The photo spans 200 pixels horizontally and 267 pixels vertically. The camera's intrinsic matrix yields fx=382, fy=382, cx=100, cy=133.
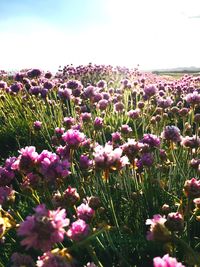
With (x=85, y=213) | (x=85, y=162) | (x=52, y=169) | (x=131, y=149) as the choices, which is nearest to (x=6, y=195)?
(x=52, y=169)

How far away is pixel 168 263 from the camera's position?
1.42 metres

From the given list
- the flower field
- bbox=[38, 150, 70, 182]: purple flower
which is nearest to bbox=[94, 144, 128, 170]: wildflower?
the flower field

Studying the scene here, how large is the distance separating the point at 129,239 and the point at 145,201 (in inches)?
26.0

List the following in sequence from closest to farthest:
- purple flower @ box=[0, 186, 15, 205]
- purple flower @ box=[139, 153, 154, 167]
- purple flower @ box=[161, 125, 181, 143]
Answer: purple flower @ box=[0, 186, 15, 205] → purple flower @ box=[139, 153, 154, 167] → purple flower @ box=[161, 125, 181, 143]

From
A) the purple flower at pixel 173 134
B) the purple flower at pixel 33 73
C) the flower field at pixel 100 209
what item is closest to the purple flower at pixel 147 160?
the flower field at pixel 100 209

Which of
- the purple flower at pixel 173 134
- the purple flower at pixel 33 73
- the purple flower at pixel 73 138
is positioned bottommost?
the purple flower at pixel 173 134

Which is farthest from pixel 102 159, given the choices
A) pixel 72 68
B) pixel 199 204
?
pixel 72 68

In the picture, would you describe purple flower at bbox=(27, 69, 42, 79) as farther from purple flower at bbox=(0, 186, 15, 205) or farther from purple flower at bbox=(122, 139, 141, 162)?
purple flower at bbox=(0, 186, 15, 205)

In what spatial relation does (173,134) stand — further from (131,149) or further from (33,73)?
(33,73)

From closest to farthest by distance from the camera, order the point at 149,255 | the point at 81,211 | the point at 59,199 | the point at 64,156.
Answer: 1. the point at 81,211
2. the point at 59,199
3. the point at 149,255
4. the point at 64,156

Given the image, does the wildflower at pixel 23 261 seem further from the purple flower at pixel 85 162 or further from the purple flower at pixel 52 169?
the purple flower at pixel 85 162

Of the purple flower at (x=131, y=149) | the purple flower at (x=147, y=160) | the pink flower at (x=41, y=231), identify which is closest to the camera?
the pink flower at (x=41, y=231)

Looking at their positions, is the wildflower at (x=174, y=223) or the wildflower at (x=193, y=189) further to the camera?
the wildflower at (x=193, y=189)

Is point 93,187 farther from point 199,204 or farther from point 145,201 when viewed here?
point 199,204
